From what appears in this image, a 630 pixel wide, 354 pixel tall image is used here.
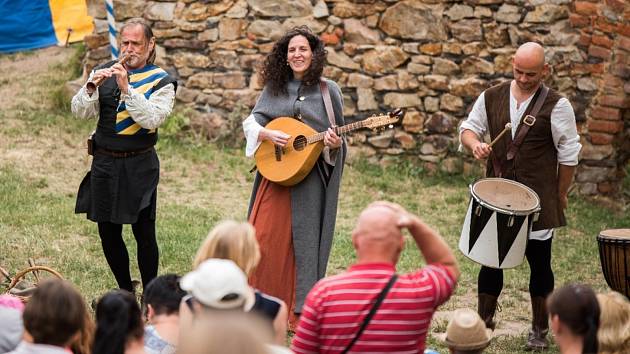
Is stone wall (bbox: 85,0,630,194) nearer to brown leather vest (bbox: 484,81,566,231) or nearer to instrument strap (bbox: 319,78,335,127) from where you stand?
brown leather vest (bbox: 484,81,566,231)

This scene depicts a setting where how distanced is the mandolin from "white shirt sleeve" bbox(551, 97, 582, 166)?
33.7 inches

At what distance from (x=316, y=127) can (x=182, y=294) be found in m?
2.05

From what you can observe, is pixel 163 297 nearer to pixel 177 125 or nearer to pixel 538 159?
pixel 538 159

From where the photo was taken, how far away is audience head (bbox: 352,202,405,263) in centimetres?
406

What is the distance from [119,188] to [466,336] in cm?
275

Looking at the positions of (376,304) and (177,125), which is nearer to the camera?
(376,304)

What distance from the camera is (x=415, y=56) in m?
10.6

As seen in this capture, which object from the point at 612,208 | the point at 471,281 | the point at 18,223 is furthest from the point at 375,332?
the point at 612,208

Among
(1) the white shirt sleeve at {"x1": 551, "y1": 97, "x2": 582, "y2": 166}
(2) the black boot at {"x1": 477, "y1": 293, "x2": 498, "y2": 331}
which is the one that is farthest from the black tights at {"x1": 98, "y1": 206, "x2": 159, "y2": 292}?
(1) the white shirt sleeve at {"x1": 551, "y1": 97, "x2": 582, "y2": 166}

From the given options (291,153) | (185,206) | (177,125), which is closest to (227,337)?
(291,153)

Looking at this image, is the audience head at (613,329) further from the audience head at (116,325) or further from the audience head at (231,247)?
the audience head at (116,325)

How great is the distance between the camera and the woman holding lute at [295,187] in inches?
256

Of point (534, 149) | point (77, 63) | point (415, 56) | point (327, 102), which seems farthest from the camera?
point (77, 63)

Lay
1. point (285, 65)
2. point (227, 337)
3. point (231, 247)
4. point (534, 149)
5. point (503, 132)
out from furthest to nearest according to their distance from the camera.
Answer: point (285, 65) < point (534, 149) < point (503, 132) < point (231, 247) < point (227, 337)
